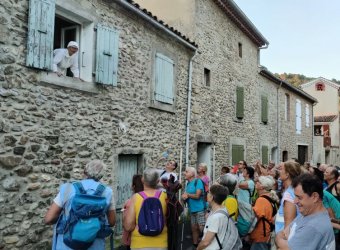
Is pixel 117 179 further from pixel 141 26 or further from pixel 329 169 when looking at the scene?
pixel 329 169

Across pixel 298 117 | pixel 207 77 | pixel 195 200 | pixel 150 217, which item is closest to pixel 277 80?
pixel 298 117

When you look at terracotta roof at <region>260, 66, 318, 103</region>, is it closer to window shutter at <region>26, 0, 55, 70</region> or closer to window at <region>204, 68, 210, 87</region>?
window at <region>204, 68, 210, 87</region>

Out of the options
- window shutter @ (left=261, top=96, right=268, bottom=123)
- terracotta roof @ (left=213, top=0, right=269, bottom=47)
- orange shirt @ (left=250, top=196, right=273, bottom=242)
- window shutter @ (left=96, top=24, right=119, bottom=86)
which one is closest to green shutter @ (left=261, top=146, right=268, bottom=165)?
window shutter @ (left=261, top=96, right=268, bottom=123)

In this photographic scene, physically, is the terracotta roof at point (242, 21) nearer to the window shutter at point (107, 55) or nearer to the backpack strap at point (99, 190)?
the window shutter at point (107, 55)

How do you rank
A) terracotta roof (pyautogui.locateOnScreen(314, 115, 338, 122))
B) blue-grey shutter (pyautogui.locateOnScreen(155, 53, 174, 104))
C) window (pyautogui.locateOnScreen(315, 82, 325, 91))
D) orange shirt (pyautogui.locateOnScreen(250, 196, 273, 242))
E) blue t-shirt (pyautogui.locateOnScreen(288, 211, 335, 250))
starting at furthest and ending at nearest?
1. window (pyautogui.locateOnScreen(315, 82, 325, 91))
2. terracotta roof (pyautogui.locateOnScreen(314, 115, 338, 122))
3. blue-grey shutter (pyautogui.locateOnScreen(155, 53, 174, 104))
4. orange shirt (pyautogui.locateOnScreen(250, 196, 273, 242))
5. blue t-shirt (pyautogui.locateOnScreen(288, 211, 335, 250))

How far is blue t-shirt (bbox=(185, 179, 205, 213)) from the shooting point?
19.6 ft

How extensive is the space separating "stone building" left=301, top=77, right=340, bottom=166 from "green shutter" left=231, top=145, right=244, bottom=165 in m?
14.1

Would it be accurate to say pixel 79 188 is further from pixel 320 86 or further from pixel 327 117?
pixel 320 86

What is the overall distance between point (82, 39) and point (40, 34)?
1183 millimetres

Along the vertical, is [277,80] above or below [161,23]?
above

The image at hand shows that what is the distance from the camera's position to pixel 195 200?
238 inches

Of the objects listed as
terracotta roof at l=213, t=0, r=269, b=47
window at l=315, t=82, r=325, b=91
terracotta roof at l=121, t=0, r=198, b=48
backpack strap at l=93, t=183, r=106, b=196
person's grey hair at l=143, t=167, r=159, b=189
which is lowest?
backpack strap at l=93, t=183, r=106, b=196

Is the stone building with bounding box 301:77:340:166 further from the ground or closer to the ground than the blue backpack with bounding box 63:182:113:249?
further from the ground

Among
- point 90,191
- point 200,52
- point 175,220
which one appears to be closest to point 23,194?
point 90,191
